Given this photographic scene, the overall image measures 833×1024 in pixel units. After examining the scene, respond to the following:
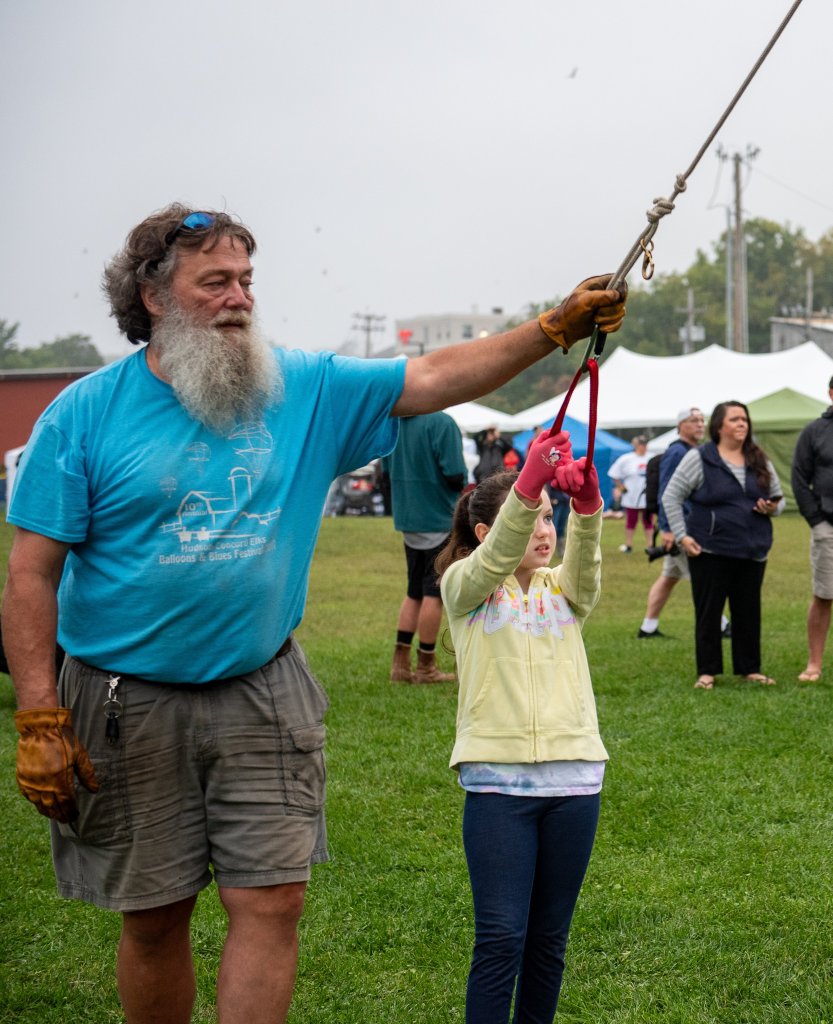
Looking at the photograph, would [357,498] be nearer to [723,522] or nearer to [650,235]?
[723,522]

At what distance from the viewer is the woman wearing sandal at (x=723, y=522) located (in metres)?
8.39

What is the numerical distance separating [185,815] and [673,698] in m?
5.57

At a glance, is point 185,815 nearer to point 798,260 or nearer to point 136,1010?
point 136,1010

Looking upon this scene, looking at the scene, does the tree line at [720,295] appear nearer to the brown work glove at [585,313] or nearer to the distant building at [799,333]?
the distant building at [799,333]

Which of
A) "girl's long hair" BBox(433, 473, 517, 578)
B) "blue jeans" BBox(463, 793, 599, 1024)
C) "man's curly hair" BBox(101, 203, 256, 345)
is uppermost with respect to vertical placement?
"man's curly hair" BBox(101, 203, 256, 345)

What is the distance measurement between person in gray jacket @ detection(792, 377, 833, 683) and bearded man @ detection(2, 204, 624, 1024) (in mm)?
5988

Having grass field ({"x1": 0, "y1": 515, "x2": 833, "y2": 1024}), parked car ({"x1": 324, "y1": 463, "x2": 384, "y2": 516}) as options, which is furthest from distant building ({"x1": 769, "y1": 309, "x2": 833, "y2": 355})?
grass field ({"x1": 0, "y1": 515, "x2": 833, "y2": 1024})

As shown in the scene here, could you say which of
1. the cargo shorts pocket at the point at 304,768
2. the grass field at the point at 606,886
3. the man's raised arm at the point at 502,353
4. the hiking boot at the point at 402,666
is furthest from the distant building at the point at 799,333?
the cargo shorts pocket at the point at 304,768

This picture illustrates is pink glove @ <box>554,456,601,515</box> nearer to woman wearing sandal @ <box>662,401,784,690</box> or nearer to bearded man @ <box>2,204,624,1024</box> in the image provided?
bearded man @ <box>2,204,624,1024</box>

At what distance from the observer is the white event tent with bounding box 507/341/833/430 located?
2946 cm

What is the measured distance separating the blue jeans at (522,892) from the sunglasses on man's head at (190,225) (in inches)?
62.8

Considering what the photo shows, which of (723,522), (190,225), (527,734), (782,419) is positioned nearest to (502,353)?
(190,225)

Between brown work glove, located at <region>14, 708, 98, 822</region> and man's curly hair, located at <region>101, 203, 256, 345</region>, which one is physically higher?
man's curly hair, located at <region>101, 203, 256, 345</region>

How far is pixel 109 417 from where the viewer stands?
116 inches
